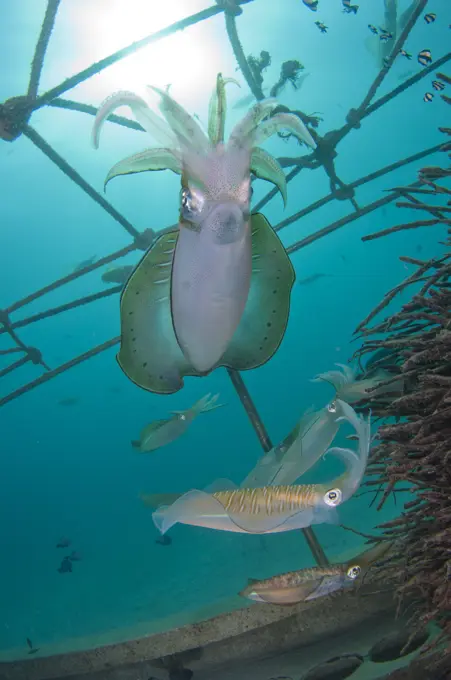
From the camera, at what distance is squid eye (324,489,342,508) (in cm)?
240

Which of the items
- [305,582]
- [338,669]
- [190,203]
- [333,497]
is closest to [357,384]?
[333,497]

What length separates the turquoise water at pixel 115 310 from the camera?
89.4ft

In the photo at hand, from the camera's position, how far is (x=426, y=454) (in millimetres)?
2465

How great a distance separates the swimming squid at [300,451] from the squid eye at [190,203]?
1826mm

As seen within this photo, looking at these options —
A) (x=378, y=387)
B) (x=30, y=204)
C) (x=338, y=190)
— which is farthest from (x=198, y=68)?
(x=30, y=204)

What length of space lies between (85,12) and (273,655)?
28.0m

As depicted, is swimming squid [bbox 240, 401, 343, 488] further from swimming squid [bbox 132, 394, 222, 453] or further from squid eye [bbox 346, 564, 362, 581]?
swimming squid [bbox 132, 394, 222, 453]

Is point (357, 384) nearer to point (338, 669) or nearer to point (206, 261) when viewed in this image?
point (206, 261)

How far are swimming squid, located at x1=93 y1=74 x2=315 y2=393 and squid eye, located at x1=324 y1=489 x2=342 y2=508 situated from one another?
91 centimetres

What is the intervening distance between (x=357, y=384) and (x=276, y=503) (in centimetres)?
125

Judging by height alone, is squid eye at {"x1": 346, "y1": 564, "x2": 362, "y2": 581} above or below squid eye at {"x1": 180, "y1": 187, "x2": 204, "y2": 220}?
below

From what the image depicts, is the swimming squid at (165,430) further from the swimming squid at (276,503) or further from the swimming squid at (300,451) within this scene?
the swimming squid at (276,503)

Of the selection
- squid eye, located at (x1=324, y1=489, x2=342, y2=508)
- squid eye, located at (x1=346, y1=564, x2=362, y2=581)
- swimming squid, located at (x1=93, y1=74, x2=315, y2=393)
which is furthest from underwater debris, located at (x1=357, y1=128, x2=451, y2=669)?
swimming squid, located at (x1=93, y1=74, x2=315, y2=393)

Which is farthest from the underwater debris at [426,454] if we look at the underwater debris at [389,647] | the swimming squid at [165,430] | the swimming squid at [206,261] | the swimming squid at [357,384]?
the swimming squid at [165,430]
